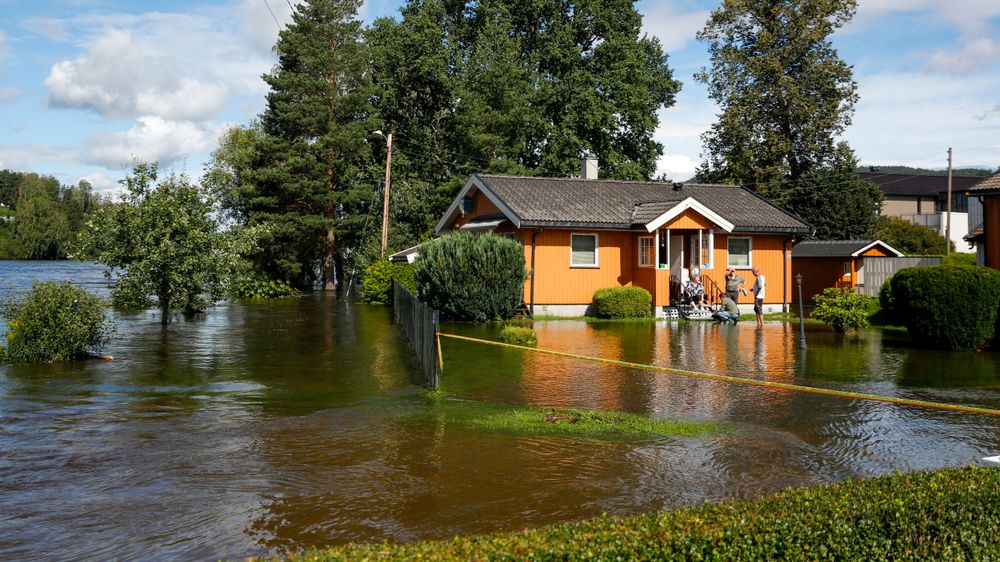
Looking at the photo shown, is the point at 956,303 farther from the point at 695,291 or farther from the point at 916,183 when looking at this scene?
the point at 916,183

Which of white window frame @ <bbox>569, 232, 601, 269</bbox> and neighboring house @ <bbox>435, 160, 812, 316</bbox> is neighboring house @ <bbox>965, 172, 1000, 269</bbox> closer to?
neighboring house @ <bbox>435, 160, 812, 316</bbox>

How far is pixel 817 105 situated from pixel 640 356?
1354 inches

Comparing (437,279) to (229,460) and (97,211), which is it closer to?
(97,211)

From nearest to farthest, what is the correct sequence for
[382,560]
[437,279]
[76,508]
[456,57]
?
[382,560], [76,508], [437,279], [456,57]

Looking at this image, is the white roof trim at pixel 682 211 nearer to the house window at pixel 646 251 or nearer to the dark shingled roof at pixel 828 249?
the house window at pixel 646 251

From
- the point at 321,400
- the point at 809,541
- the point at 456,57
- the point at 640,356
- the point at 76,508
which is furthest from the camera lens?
the point at 456,57

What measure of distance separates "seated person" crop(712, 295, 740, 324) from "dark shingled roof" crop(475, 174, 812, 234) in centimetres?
397

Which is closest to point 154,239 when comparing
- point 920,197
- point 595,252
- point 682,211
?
point 595,252

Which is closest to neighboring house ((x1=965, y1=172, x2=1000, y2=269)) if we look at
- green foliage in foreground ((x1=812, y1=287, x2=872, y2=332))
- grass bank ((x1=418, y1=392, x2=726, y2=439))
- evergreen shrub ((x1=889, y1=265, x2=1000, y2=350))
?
green foliage in foreground ((x1=812, y1=287, x2=872, y2=332))

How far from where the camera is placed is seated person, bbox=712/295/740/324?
85.5ft

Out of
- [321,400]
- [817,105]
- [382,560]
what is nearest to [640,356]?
[321,400]

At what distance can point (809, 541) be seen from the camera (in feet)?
15.9

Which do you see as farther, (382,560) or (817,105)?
(817,105)

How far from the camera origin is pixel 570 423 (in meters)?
10.2
